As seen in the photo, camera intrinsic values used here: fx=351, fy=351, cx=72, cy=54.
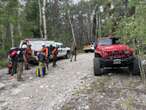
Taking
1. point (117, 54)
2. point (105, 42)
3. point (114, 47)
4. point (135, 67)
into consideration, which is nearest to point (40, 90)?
point (117, 54)

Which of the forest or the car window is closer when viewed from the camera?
the forest

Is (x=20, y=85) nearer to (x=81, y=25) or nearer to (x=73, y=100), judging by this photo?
(x=73, y=100)

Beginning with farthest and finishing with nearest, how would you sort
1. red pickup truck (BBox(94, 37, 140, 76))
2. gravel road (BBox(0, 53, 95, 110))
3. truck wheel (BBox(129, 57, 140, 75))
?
red pickup truck (BBox(94, 37, 140, 76))
truck wheel (BBox(129, 57, 140, 75))
gravel road (BBox(0, 53, 95, 110))

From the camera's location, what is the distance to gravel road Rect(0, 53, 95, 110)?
11.1 meters

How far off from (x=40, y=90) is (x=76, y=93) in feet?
6.07

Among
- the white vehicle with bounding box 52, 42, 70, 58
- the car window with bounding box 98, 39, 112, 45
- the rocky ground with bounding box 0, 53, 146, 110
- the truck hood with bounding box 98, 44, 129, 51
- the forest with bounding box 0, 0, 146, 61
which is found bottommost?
the rocky ground with bounding box 0, 53, 146, 110

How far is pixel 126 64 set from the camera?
1541 centimetres

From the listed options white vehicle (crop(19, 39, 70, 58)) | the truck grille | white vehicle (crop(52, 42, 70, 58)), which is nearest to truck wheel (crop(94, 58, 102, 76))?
the truck grille

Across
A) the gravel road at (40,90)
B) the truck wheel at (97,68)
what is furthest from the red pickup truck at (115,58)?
the gravel road at (40,90)

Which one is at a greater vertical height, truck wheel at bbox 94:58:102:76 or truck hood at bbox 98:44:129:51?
truck hood at bbox 98:44:129:51

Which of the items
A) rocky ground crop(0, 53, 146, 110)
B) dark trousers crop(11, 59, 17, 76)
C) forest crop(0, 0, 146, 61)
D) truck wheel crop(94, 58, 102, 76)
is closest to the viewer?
forest crop(0, 0, 146, 61)

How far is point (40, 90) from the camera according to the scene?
13.2m

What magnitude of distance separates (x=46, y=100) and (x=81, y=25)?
56.0 meters

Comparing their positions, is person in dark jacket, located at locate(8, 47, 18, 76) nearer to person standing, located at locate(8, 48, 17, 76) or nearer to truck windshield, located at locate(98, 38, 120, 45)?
person standing, located at locate(8, 48, 17, 76)
